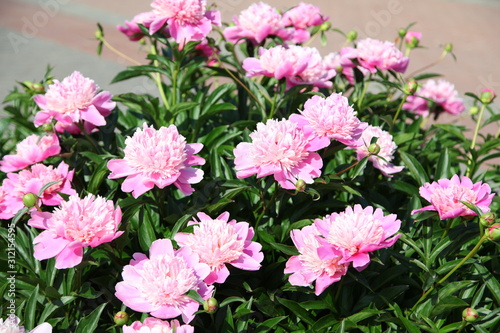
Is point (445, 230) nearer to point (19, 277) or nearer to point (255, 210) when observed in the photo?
point (255, 210)

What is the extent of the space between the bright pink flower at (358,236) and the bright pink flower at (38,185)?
0.59 m

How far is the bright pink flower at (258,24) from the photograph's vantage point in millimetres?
1707

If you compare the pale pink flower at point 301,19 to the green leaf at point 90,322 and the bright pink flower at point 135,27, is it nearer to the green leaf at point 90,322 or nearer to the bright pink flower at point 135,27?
the bright pink flower at point 135,27

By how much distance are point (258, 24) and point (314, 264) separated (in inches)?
33.8

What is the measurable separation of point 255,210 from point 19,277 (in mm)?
525

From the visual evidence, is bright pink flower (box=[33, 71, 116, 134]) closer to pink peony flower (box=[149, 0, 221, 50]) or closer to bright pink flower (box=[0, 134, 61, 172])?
bright pink flower (box=[0, 134, 61, 172])

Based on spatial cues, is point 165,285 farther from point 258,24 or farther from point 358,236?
point 258,24

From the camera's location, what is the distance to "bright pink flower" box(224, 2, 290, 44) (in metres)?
1.71

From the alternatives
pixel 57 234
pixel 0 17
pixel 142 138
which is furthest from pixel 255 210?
pixel 0 17

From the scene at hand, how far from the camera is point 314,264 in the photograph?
109 centimetres

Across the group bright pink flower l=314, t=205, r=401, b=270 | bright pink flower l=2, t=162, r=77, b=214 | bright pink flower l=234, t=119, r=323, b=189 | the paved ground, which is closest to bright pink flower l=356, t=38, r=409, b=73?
bright pink flower l=234, t=119, r=323, b=189

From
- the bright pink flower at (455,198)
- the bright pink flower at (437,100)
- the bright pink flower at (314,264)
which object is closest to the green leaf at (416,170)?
the bright pink flower at (455,198)

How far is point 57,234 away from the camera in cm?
106

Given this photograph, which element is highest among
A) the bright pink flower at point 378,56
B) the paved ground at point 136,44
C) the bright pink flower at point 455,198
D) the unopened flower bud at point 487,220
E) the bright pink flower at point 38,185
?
the bright pink flower at point 378,56
